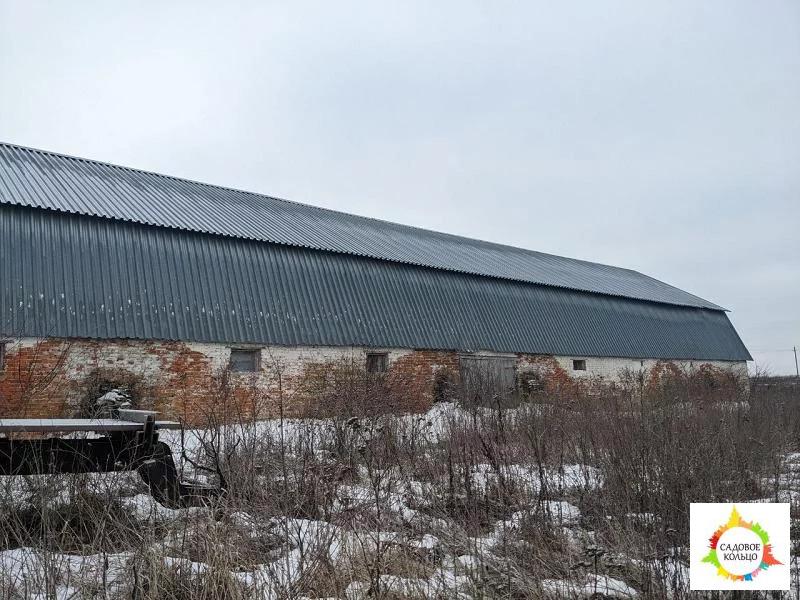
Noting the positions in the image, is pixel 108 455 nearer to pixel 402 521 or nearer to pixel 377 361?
pixel 402 521

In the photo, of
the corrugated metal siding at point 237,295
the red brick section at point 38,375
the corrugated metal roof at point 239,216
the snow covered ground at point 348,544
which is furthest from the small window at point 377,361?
the snow covered ground at point 348,544

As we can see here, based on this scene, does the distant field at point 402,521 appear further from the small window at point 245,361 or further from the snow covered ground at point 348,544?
the small window at point 245,361

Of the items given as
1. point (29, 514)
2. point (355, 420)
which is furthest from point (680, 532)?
point (29, 514)

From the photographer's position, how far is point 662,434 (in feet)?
23.6

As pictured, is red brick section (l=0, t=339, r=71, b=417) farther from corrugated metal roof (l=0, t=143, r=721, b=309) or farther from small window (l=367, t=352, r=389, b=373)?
small window (l=367, t=352, r=389, b=373)

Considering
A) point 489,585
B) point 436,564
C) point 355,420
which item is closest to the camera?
point 489,585

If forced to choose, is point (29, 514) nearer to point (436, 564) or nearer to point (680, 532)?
point (436, 564)

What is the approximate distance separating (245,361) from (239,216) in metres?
4.97

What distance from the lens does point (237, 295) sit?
46.3 feet

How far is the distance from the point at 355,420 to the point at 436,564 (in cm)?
327

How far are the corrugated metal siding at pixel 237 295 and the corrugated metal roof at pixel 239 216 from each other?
1.34 feet

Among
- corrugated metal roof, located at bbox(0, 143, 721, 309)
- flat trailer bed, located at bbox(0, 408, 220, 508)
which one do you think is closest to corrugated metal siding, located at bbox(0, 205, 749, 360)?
corrugated metal roof, located at bbox(0, 143, 721, 309)

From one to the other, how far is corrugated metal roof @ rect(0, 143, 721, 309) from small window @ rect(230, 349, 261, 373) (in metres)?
2.89

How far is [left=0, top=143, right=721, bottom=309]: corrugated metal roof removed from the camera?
14.1 metres
